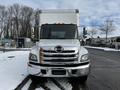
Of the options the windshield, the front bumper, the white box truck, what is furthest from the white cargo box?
the front bumper

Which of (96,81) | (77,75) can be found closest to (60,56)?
(77,75)

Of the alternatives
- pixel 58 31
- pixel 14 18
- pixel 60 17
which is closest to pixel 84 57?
pixel 58 31

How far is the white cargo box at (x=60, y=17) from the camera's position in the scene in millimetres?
12109

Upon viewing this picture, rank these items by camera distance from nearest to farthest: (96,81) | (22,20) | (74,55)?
1. (74,55)
2. (96,81)
3. (22,20)

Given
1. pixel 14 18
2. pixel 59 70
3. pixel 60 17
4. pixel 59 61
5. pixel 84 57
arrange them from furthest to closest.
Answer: pixel 14 18, pixel 60 17, pixel 84 57, pixel 59 61, pixel 59 70

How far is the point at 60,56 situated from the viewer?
9328 mm

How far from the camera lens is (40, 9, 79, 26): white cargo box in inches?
477

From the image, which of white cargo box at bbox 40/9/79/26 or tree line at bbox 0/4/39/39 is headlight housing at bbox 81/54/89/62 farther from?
tree line at bbox 0/4/39/39

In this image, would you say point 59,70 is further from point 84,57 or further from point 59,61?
point 84,57

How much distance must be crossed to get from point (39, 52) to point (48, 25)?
2.80 meters

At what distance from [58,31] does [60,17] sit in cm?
95

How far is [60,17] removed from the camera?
1223cm

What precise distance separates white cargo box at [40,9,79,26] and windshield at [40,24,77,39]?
281 mm

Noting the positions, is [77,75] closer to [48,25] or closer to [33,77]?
[33,77]
